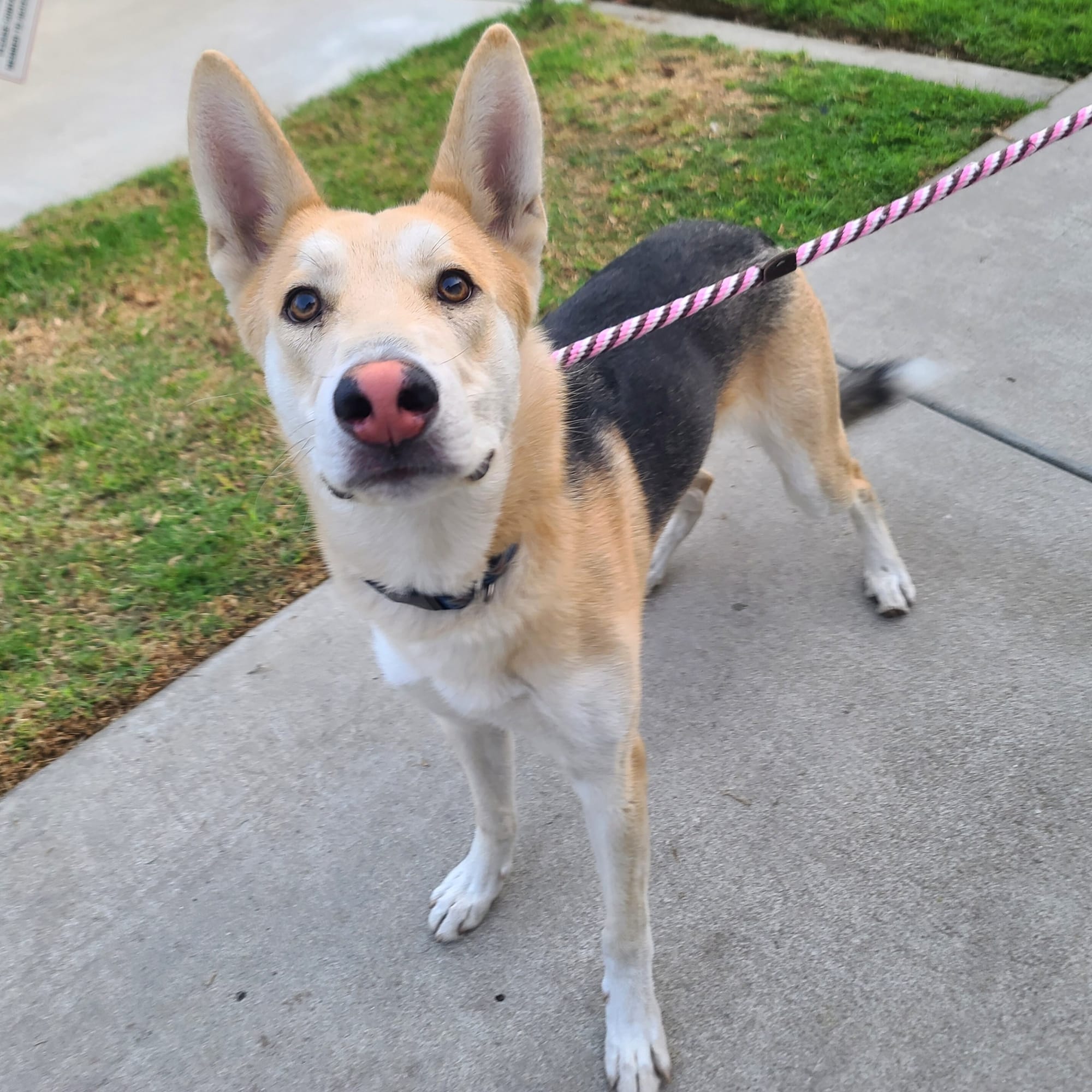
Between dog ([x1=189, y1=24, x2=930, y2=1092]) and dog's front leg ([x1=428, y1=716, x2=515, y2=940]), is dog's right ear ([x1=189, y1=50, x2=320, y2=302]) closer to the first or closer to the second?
dog ([x1=189, y1=24, x2=930, y2=1092])

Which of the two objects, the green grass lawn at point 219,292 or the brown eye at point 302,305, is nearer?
the brown eye at point 302,305

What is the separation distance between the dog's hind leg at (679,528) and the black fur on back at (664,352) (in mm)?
620

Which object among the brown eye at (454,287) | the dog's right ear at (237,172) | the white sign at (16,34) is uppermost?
the white sign at (16,34)

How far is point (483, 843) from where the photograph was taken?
2.37 m

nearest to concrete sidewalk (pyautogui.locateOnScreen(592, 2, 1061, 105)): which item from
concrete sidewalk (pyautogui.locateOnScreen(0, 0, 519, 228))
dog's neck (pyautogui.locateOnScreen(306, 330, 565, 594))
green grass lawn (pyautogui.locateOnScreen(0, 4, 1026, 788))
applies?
green grass lawn (pyautogui.locateOnScreen(0, 4, 1026, 788))

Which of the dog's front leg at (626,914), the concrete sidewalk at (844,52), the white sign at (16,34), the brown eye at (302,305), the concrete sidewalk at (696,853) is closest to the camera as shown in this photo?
the brown eye at (302,305)

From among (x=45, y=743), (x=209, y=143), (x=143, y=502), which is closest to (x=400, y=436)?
(x=209, y=143)

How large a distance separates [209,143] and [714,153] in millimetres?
4358

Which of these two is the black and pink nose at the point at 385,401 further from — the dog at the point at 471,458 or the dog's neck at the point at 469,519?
the dog's neck at the point at 469,519

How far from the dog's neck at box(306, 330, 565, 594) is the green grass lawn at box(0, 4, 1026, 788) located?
133 cm

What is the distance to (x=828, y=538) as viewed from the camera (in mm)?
3361


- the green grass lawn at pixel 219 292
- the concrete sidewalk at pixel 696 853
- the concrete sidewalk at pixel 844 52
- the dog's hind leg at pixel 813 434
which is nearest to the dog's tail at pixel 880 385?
the dog's hind leg at pixel 813 434

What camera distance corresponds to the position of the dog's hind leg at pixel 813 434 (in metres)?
2.78

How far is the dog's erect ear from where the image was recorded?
71.7 inches
